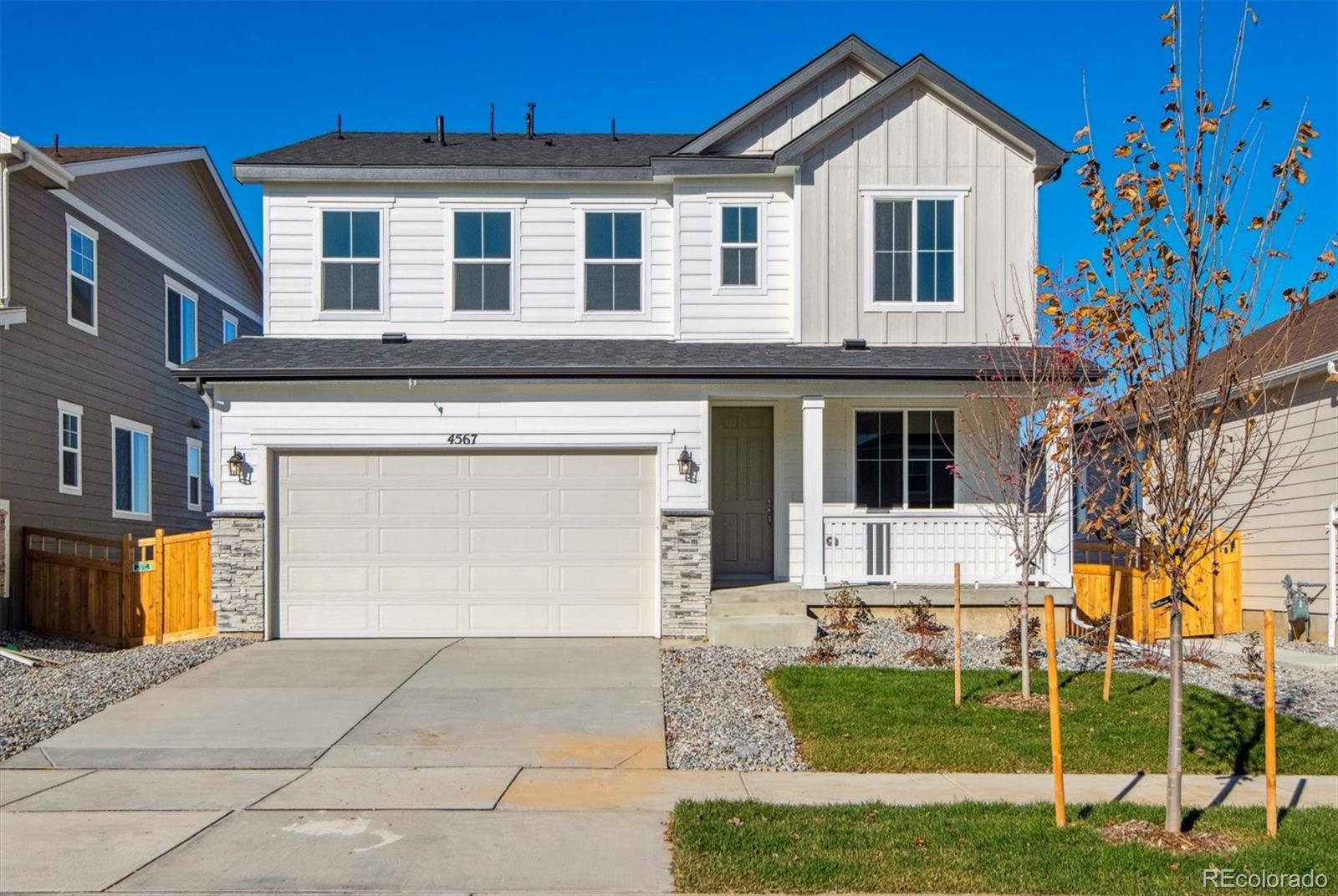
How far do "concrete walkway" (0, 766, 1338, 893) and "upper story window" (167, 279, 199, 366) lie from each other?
1426 cm

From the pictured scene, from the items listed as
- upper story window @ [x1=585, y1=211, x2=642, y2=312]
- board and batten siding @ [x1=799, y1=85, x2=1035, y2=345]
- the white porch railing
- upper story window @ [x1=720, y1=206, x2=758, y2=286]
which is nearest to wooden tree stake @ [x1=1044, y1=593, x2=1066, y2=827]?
the white porch railing

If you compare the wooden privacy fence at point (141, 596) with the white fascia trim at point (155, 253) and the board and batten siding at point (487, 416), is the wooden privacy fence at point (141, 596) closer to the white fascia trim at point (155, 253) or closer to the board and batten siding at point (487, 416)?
the board and batten siding at point (487, 416)

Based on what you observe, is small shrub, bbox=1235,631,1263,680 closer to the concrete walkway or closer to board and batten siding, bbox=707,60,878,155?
the concrete walkway

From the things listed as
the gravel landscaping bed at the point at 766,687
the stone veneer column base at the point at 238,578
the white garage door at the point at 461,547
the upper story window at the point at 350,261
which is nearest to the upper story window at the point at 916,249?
the white garage door at the point at 461,547

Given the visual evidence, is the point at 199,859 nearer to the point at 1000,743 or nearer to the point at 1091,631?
the point at 1000,743

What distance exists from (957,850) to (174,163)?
1980 cm

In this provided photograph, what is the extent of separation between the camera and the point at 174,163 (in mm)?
21141

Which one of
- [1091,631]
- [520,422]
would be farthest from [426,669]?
[1091,631]

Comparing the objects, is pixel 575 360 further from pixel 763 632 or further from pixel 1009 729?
pixel 1009 729

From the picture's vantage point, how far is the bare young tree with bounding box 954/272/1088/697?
1049cm

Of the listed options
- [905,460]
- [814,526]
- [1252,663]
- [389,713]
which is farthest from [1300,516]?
[389,713]

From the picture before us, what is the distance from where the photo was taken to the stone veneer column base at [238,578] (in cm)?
1381

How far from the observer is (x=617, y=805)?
7.39 meters

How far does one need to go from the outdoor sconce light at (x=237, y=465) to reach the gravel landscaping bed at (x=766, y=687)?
5.65 metres
